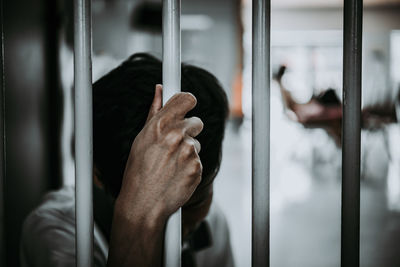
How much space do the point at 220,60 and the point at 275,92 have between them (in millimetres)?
1560

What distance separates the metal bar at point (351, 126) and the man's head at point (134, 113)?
0.96 feet

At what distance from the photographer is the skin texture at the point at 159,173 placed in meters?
0.46

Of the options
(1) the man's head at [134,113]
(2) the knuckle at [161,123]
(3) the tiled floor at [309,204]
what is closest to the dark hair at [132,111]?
(1) the man's head at [134,113]

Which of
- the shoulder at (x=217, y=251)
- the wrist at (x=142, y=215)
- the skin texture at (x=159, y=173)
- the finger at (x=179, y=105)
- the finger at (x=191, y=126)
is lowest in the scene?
the shoulder at (x=217, y=251)

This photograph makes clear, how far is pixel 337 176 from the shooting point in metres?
4.59

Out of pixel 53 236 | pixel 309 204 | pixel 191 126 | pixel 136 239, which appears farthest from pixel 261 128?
pixel 309 204

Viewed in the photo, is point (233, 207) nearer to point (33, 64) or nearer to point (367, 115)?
point (33, 64)

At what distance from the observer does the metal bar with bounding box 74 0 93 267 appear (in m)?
0.47

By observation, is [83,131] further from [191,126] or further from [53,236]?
[53,236]

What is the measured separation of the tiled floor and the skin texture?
1615 millimetres

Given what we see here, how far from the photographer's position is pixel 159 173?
46 centimetres

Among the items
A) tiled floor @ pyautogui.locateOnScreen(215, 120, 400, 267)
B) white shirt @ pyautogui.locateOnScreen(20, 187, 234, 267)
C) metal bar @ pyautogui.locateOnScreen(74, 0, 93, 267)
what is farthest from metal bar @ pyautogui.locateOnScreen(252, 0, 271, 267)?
tiled floor @ pyautogui.locateOnScreen(215, 120, 400, 267)

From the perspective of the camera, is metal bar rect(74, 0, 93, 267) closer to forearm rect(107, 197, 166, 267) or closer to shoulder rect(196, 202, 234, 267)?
forearm rect(107, 197, 166, 267)

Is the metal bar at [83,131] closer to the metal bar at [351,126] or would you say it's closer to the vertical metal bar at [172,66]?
the vertical metal bar at [172,66]
